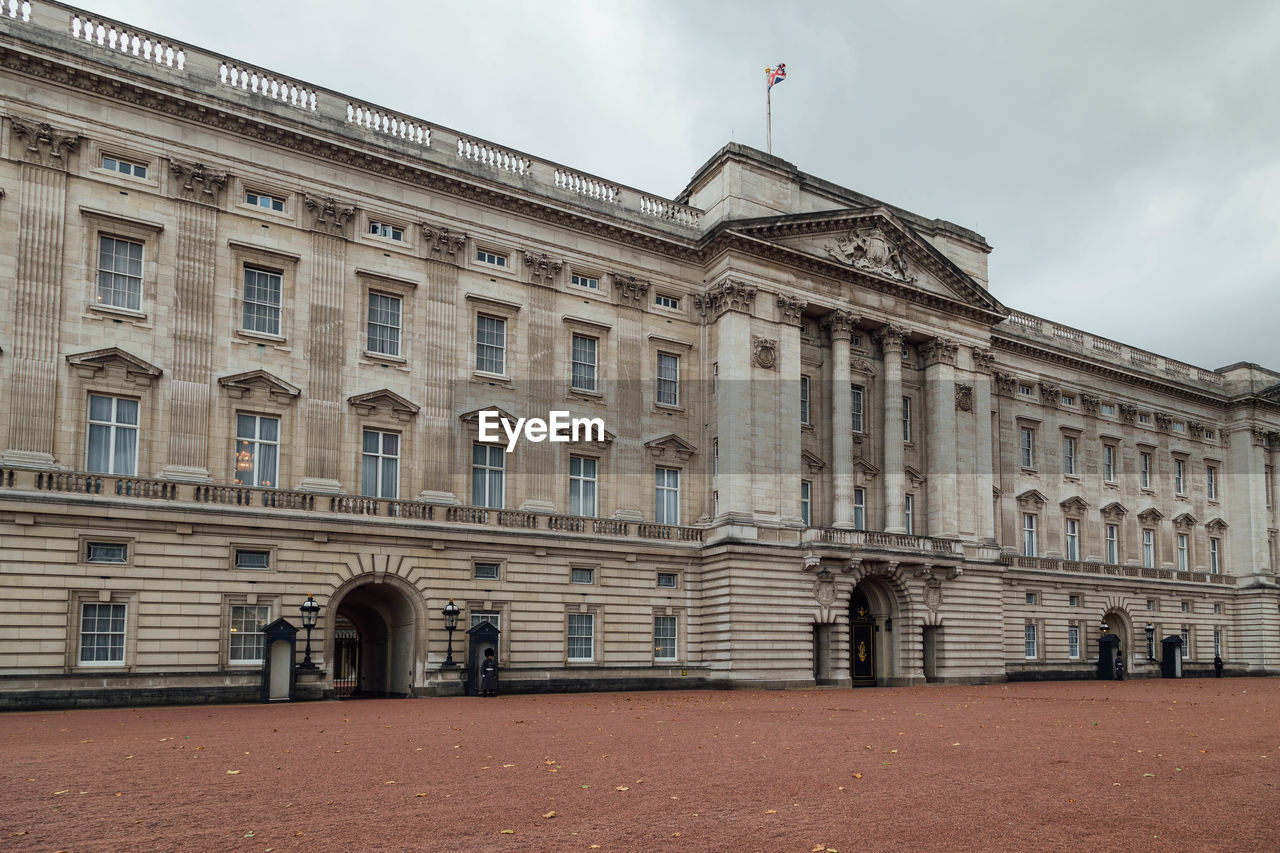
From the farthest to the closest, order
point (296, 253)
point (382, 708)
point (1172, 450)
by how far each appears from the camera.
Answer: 1. point (1172, 450)
2. point (296, 253)
3. point (382, 708)

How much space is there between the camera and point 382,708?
96.8 feet

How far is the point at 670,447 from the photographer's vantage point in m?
43.5

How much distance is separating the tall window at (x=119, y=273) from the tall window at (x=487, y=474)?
1238 centimetres

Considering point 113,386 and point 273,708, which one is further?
point 113,386

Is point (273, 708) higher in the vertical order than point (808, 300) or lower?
lower

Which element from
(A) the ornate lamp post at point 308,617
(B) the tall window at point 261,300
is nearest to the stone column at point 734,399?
(A) the ornate lamp post at point 308,617

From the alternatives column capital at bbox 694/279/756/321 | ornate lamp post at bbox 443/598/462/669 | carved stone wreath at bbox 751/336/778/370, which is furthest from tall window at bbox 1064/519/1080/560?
ornate lamp post at bbox 443/598/462/669

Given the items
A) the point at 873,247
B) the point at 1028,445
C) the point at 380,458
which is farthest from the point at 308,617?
the point at 1028,445

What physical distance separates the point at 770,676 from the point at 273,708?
64.6 ft

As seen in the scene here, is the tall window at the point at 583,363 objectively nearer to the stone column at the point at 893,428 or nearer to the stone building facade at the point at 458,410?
the stone building facade at the point at 458,410

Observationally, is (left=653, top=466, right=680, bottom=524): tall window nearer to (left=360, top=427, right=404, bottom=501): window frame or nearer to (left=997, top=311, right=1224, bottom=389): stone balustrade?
(left=360, top=427, right=404, bottom=501): window frame

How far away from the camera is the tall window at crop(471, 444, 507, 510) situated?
38875mm

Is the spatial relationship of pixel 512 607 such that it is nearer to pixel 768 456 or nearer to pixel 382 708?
pixel 382 708

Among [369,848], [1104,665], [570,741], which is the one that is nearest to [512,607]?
[570,741]
